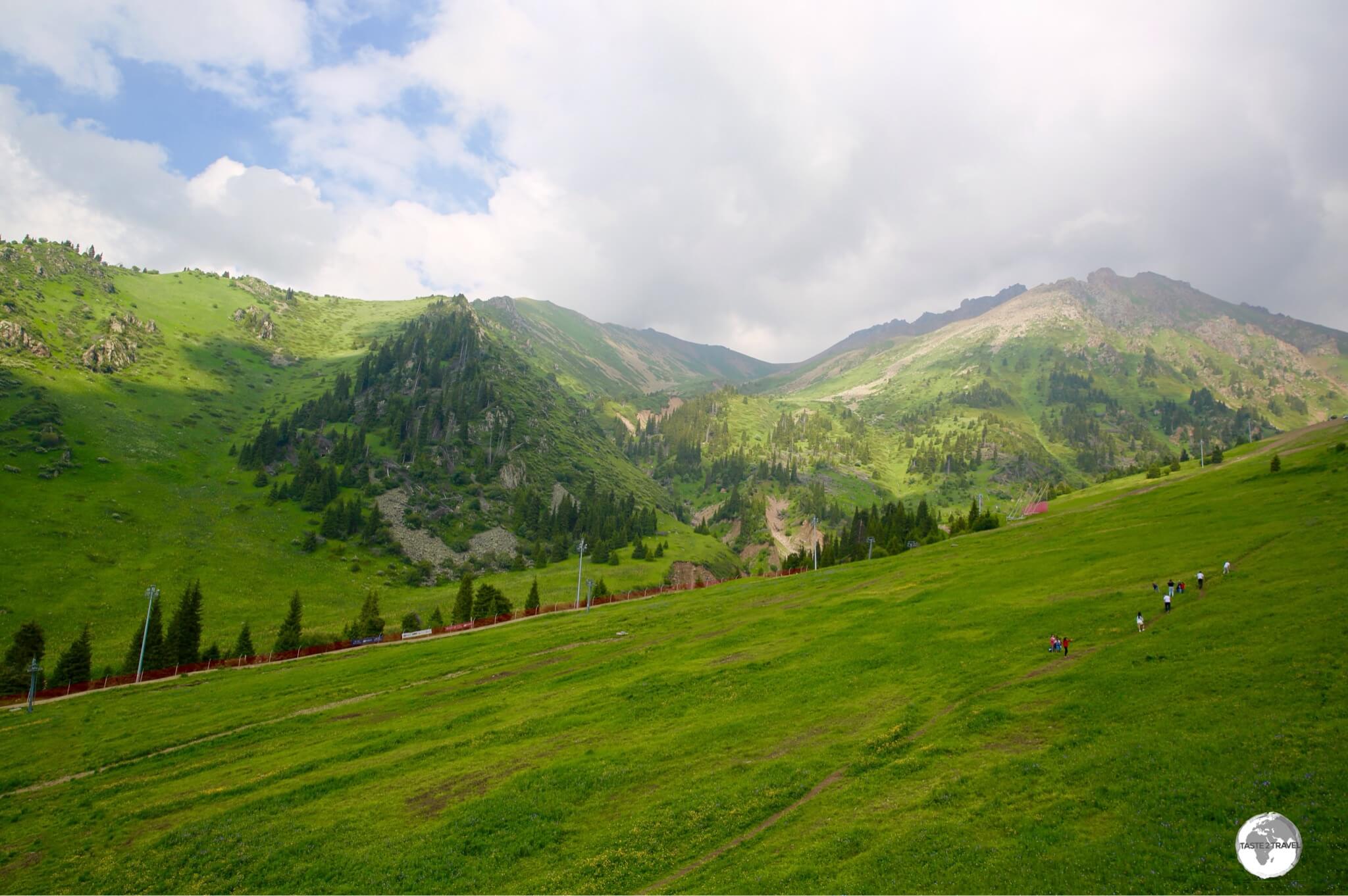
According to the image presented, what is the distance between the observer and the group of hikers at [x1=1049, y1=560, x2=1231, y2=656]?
40969 millimetres

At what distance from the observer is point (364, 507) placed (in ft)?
634

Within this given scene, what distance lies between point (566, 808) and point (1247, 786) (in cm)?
2704

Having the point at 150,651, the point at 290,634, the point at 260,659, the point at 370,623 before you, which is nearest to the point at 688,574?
the point at 370,623

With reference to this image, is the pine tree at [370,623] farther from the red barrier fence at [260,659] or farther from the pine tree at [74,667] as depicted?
the pine tree at [74,667]

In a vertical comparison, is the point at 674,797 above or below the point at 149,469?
below

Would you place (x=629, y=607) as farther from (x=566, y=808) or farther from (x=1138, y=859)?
(x=1138, y=859)

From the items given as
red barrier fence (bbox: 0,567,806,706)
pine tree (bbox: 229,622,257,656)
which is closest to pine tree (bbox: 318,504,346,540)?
red barrier fence (bbox: 0,567,806,706)

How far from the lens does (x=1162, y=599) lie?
47.1 meters

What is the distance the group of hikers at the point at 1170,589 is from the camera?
1646 inches

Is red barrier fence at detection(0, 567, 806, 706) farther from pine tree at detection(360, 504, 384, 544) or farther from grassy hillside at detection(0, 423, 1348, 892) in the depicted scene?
pine tree at detection(360, 504, 384, 544)

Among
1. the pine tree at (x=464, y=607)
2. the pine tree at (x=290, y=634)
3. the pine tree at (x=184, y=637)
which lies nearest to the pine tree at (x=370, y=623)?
the pine tree at (x=290, y=634)

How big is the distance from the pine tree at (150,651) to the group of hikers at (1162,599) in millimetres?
107588

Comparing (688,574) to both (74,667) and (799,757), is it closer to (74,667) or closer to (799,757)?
(74,667)

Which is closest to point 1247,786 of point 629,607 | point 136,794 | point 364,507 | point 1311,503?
point 136,794
